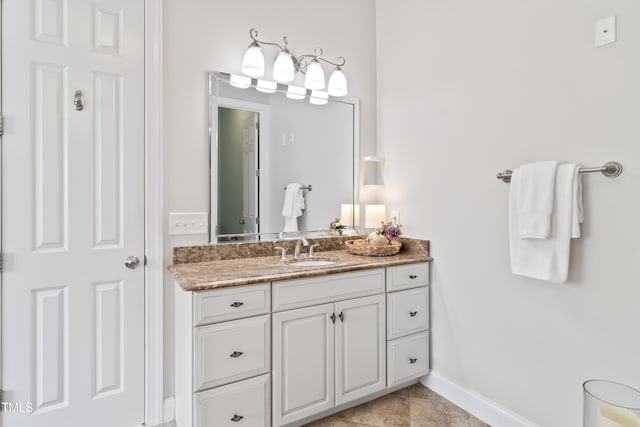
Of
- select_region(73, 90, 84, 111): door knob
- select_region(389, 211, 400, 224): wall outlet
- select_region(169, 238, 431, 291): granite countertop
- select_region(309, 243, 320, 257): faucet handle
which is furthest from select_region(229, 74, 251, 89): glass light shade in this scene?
select_region(389, 211, 400, 224): wall outlet

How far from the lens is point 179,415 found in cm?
173

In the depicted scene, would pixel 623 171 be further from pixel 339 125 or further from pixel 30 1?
pixel 30 1

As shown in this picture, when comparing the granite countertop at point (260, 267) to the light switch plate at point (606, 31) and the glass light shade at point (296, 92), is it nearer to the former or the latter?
the glass light shade at point (296, 92)

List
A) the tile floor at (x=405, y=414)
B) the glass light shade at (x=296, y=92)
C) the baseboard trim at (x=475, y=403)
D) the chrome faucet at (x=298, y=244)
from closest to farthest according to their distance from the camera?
the baseboard trim at (x=475, y=403) < the tile floor at (x=405, y=414) < the chrome faucet at (x=298, y=244) < the glass light shade at (x=296, y=92)

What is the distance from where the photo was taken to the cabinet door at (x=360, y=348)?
1.85m

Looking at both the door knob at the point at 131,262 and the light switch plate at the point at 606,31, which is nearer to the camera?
the light switch plate at the point at 606,31

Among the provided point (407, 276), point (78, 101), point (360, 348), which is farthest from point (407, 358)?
point (78, 101)

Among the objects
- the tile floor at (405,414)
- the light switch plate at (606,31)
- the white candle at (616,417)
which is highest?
the light switch plate at (606,31)

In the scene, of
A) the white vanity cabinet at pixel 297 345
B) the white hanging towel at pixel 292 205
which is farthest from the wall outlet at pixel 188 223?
the white hanging towel at pixel 292 205

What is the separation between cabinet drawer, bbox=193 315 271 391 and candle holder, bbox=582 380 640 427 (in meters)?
1.28

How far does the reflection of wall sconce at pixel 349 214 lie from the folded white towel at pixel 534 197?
45.7 inches

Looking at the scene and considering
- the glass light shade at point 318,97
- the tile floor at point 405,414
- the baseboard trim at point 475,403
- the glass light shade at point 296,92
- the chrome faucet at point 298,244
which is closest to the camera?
the baseboard trim at point 475,403

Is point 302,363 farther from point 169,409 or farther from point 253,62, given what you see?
point 253,62

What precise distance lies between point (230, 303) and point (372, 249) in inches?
39.2
